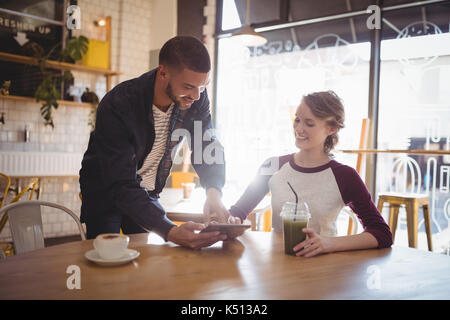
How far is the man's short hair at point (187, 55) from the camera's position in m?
1.57

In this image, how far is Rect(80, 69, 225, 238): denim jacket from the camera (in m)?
1.48

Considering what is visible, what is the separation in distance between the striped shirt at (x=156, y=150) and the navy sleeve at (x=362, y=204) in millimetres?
780

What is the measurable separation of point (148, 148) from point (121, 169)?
0.28 m

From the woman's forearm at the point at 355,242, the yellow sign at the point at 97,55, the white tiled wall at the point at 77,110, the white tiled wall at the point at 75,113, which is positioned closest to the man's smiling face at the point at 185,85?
the woman's forearm at the point at 355,242

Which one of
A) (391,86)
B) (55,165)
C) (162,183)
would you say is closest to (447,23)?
(391,86)

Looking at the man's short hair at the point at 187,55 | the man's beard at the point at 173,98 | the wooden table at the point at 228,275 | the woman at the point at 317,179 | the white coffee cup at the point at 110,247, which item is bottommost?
the wooden table at the point at 228,275

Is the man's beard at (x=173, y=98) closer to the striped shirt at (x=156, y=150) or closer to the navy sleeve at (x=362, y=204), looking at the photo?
the striped shirt at (x=156, y=150)

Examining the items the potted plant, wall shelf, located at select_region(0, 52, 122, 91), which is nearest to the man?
the potted plant

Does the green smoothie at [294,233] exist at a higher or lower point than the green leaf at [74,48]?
lower

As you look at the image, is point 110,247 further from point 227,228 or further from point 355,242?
point 355,242

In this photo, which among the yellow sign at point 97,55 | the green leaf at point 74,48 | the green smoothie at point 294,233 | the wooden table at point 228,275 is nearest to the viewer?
the wooden table at point 228,275

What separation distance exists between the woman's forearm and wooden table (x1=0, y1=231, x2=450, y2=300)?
28 millimetres

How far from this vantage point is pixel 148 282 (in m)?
1.00

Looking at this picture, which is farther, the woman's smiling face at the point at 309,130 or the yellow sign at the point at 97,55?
the yellow sign at the point at 97,55
